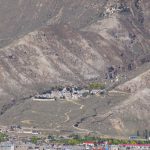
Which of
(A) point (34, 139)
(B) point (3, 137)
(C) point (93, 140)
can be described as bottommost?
(C) point (93, 140)

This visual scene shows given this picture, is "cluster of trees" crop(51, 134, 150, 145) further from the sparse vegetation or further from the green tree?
the sparse vegetation

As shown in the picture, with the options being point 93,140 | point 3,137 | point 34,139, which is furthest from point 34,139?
point 93,140

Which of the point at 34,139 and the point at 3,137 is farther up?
the point at 3,137

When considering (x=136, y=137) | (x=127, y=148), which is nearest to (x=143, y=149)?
(x=127, y=148)

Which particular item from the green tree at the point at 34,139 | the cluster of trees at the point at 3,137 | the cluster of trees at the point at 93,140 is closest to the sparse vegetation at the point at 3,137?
the cluster of trees at the point at 3,137

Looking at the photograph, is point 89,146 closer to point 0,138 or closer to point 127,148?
point 127,148

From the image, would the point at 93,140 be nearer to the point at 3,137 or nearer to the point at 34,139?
the point at 34,139

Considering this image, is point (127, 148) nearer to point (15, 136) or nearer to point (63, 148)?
point (63, 148)

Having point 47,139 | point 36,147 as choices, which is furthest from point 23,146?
point 47,139

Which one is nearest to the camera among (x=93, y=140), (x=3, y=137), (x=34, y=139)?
(x=93, y=140)

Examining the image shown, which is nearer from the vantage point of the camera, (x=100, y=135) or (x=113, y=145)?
(x=113, y=145)
